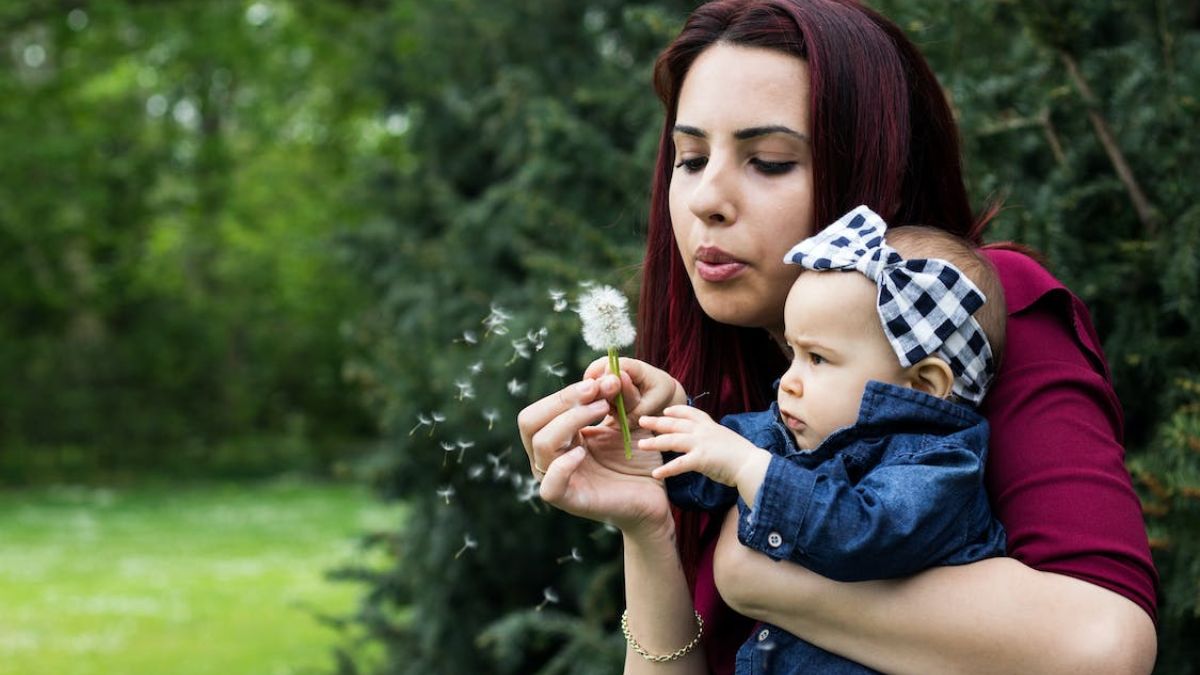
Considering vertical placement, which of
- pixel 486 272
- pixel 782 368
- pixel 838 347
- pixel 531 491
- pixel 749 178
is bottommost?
pixel 486 272

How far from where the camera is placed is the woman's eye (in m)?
2.05

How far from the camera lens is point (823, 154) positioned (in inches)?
79.8

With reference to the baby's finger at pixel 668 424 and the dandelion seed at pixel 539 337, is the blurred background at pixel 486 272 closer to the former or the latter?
the dandelion seed at pixel 539 337

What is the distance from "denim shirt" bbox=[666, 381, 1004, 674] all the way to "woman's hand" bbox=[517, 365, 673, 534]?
205 mm

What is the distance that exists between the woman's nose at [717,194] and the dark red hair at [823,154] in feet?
0.41

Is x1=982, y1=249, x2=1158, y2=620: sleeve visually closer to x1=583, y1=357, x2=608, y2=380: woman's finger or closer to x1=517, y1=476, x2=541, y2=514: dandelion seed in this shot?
x1=583, y1=357, x2=608, y2=380: woman's finger

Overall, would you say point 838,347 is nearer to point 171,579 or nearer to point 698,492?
point 698,492

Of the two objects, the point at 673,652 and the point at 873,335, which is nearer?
the point at 873,335

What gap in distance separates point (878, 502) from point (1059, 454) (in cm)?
27

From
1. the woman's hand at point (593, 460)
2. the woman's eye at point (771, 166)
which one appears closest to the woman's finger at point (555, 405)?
the woman's hand at point (593, 460)

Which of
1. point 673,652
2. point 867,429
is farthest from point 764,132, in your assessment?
point 673,652

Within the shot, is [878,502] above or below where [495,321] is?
above

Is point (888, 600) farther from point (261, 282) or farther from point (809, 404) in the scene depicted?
point (261, 282)

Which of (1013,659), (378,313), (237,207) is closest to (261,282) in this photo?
(237,207)
